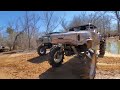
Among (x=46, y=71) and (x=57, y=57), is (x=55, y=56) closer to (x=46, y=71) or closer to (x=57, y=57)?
(x=57, y=57)

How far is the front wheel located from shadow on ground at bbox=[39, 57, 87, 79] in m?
0.18

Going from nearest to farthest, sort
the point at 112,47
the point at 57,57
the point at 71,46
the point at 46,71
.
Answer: the point at 46,71, the point at 57,57, the point at 71,46, the point at 112,47

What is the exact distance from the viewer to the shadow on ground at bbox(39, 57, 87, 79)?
5.56 meters

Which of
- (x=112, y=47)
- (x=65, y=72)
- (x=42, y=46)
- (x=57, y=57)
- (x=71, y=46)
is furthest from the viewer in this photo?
(x=112, y=47)

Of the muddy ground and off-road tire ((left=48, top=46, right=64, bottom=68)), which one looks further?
off-road tire ((left=48, top=46, right=64, bottom=68))

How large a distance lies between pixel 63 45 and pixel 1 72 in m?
2.00

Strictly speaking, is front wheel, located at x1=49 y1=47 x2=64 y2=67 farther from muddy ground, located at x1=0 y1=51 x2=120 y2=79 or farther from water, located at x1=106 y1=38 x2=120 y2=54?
water, located at x1=106 y1=38 x2=120 y2=54

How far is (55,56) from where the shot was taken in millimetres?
6215

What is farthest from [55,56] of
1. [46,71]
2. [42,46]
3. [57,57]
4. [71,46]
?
[42,46]

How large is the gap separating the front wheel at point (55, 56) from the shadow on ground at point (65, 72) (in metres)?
0.18

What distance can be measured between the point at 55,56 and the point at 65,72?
55 centimetres

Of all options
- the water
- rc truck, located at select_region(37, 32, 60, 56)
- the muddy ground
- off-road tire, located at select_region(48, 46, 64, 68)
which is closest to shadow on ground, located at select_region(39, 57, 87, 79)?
the muddy ground

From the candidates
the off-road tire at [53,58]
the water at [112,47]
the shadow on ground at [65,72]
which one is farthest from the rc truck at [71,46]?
the water at [112,47]
